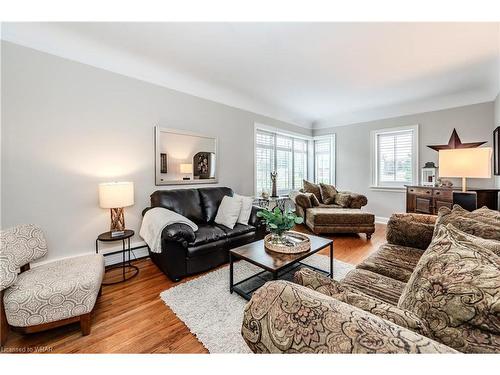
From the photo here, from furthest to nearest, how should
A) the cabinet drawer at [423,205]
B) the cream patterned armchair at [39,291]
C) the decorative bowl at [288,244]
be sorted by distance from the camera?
the cabinet drawer at [423,205]
the decorative bowl at [288,244]
the cream patterned armchair at [39,291]

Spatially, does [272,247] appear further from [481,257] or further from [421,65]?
[421,65]

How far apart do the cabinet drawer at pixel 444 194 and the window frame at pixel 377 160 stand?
0.89m

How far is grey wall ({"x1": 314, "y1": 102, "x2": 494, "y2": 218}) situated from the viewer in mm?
3931

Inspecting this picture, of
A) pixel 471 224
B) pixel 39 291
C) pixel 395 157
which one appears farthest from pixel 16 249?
pixel 395 157

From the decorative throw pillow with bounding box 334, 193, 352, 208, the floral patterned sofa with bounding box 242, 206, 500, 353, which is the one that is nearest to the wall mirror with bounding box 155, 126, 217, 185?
the decorative throw pillow with bounding box 334, 193, 352, 208

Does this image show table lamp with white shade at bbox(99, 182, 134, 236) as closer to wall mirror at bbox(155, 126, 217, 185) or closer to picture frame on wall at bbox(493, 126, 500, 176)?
wall mirror at bbox(155, 126, 217, 185)

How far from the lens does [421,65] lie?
9.78 feet

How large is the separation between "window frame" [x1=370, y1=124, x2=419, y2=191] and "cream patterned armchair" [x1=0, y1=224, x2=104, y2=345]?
5.39 meters

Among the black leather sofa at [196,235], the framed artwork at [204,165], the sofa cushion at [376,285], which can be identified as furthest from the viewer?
the framed artwork at [204,165]

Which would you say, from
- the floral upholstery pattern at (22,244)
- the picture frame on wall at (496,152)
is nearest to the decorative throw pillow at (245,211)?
the floral upholstery pattern at (22,244)

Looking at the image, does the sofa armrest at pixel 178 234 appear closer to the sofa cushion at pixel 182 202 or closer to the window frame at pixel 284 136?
the sofa cushion at pixel 182 202

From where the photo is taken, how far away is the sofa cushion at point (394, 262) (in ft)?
5.22
